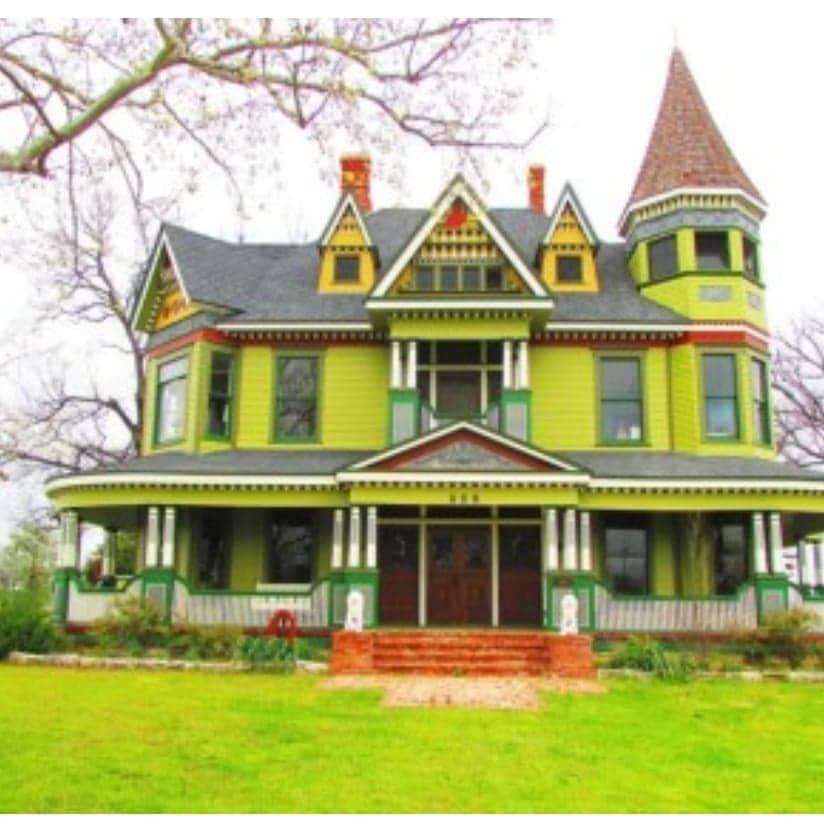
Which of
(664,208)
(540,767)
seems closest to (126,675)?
(540,767)

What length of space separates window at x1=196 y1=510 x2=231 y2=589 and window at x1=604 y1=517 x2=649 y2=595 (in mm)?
8447

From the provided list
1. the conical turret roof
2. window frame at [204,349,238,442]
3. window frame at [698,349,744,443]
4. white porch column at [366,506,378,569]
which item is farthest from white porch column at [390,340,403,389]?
the conical turret roof

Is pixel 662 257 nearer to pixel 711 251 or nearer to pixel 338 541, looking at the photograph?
pixel 711 251

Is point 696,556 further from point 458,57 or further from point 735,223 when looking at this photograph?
point 458,57

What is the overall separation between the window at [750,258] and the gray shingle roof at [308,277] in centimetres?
233

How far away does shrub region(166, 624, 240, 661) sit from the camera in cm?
1825

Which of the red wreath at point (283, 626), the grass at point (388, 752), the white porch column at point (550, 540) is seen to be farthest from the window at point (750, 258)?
the red wreath at point (283, 626)

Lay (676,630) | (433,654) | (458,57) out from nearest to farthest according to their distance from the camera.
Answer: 1. (458,57)
2. (433,654)
3. (676,630)

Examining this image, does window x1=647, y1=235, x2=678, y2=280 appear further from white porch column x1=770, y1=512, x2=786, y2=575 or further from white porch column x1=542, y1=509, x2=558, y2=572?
white porch column x1=542, y1=509, x2=558, y2=572

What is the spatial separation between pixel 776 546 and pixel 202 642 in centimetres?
1155

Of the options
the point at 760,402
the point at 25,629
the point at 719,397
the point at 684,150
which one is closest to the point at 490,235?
the point at 684,150

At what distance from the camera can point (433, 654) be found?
17.8m

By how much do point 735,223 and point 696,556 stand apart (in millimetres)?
7877

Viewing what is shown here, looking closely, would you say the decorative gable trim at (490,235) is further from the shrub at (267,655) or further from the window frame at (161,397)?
the shrub at (267,655)
